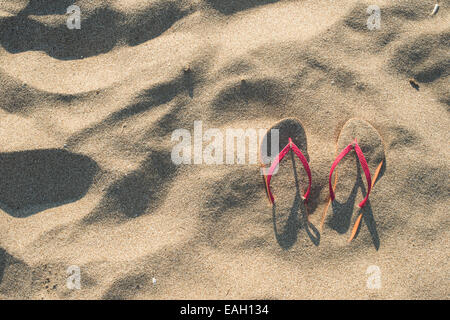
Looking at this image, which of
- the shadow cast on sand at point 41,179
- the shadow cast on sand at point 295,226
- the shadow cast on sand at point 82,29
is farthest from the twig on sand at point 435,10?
the shadow cast on sand at point 41,179

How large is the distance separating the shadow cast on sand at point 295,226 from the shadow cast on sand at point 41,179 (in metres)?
0.96

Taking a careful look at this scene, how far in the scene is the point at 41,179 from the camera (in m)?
1.71

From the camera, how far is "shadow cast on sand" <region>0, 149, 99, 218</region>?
171 cm

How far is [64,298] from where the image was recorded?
1660mm

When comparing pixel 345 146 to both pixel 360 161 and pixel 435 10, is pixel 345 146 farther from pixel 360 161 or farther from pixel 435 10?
pixel 435 10

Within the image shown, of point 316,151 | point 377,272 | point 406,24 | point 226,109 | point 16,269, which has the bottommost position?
point 377,272

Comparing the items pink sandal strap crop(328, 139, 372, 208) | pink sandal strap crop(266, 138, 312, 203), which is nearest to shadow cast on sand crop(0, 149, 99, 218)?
pink sandal strap crop(266, 138, 312, 203)

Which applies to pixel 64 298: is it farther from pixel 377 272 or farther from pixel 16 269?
pixel 377 272

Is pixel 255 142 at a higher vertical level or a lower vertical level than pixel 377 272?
higher

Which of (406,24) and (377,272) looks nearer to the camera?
(377,272)

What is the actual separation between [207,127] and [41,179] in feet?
2.82

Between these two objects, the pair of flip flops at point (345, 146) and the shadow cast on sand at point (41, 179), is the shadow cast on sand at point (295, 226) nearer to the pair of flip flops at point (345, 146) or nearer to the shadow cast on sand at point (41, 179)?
the pair of flip flops at point (345, 146)
